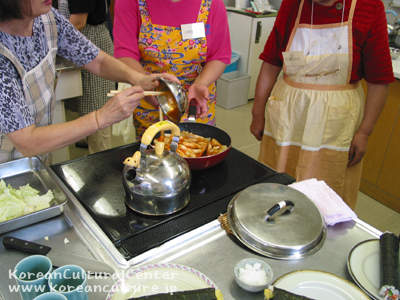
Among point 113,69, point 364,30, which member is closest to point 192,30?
point 113,69

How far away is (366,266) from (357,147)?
0.97m

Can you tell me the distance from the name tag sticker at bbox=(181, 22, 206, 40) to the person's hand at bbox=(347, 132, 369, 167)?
95 centimetres

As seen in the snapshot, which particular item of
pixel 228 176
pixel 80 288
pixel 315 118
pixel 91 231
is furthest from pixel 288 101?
pixel 80 288

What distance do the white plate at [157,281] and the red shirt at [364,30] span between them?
1.25 m

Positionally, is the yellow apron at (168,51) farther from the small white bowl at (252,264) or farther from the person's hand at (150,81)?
the small white bowl at (252,264)

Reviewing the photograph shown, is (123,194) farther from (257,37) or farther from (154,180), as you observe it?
(257,37)

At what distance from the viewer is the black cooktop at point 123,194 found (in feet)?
3.03

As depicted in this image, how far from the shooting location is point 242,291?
776 mm

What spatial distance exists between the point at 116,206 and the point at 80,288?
1.34 feet

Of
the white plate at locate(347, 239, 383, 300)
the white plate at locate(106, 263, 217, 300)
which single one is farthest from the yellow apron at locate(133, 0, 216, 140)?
the white plate at locate(347, 239, 383, 300)

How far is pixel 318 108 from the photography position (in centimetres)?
160

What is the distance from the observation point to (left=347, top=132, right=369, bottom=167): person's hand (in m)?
1.64

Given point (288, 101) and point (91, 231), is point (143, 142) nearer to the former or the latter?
point (91, 231)

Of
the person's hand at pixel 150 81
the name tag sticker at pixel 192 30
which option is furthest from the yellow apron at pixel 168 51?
the person's hand at pixel 150 81
